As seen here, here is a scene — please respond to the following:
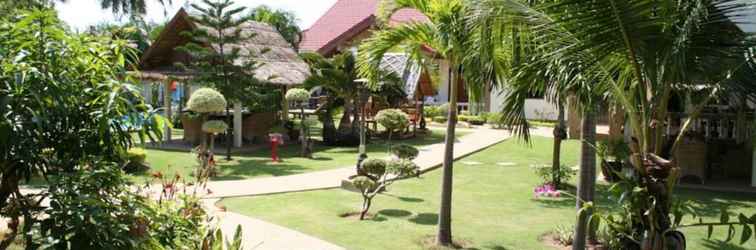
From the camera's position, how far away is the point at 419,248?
25.6ft

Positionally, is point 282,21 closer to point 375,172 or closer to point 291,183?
point 291,183

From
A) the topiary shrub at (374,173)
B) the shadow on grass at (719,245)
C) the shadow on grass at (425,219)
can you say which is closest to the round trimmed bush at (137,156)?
the topiary shrub at (374,173)

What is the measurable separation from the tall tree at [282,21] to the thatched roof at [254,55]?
11.8 m

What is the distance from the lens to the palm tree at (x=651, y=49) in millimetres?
4688

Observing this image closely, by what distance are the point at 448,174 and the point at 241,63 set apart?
39.1 ft

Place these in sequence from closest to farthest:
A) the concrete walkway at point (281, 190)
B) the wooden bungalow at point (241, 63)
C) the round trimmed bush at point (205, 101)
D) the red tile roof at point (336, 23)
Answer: the concrete walkway at point (281, 190)
the round trimmed bush at point (205, 101)
the wooden bungalow at point (241, 63)
the red tile roof at point (336, 23)

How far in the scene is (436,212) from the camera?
9984 millimetres

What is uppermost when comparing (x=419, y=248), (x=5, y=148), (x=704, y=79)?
(x=704, y=79)

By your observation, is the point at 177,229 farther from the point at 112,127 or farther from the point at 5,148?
the point at 5,148

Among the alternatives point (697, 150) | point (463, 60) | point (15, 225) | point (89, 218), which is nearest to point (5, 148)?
point (89, 218)

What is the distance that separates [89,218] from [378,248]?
428 cm

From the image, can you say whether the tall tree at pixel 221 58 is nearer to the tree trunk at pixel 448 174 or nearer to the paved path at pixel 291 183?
the paved path at pixel 291 183

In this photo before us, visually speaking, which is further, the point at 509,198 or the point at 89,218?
the point at 509,198

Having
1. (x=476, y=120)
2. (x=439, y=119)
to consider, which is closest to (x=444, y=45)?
(x=476, y=120)
